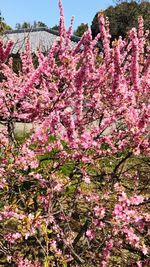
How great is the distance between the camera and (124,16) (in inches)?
1642

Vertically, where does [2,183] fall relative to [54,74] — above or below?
below

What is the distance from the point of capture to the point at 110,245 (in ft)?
13.3

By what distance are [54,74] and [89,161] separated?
4021 millimetres

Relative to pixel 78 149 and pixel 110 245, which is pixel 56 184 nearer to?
pixel 78 149

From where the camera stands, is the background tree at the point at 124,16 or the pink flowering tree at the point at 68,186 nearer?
the pink flowering tree at the point at 68,186

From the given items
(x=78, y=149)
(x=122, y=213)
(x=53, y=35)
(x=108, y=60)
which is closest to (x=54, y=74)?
(x=108, y=60)

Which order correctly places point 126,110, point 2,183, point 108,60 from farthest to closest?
1. point 108,60
2. point 126,110
3. point 2,183

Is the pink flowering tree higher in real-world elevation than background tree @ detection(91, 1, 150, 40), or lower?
lower

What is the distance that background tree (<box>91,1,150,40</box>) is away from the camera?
133 feet

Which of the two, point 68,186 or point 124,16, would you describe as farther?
point 124,16

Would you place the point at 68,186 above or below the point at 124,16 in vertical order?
below

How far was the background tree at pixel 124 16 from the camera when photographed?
1597 inches

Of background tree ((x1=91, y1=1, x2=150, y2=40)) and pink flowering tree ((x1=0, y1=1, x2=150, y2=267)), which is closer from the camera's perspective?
pink flowering tree ((x1=0, y1=1, x2=150, y2=267))

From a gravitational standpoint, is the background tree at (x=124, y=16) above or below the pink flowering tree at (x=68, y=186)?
above
